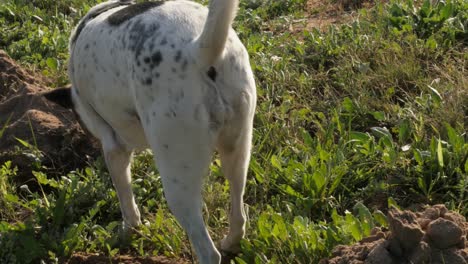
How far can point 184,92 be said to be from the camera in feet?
11.6

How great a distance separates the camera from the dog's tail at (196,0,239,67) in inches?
134

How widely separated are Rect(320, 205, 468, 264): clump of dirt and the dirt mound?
264 centimetres

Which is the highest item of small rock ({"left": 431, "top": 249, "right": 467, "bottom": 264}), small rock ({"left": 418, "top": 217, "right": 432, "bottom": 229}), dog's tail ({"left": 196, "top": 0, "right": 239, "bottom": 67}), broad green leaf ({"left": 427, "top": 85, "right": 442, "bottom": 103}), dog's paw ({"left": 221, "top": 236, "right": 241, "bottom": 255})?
dog's tail ({"left": 196, "top": 0, "right": 239, "bottom": 67})

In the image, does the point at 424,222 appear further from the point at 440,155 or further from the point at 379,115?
the point at 379,115

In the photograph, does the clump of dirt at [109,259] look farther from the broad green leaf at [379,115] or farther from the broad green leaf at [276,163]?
the broad green leaf at [379,115]

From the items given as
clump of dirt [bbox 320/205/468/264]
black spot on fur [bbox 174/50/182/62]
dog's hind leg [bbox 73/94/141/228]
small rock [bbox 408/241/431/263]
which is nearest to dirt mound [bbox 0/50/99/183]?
dog's hind leg [bbox 73/94/141/228]

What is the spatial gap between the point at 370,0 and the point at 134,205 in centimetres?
410

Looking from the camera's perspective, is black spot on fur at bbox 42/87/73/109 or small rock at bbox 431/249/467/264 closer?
small rock at bbox 431/249/467/264

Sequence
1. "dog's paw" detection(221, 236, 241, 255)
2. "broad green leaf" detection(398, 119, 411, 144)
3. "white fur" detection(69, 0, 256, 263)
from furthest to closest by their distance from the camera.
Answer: "broad green leaf" detection(398, 119, 411, 144), "dog's paw" detection(221, 236, 241, 255), "white fur" detection(69, 0, 256, 263)

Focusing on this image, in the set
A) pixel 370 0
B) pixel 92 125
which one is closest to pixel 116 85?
pixel 92 125

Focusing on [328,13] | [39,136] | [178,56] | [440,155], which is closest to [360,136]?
[440,155]

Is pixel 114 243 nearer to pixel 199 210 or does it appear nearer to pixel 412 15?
pixel 199 210

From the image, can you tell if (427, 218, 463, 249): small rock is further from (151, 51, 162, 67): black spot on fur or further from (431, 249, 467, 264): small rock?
(151, 51, 162, 67): black spot on fur

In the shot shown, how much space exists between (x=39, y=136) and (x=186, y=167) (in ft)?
7.55
